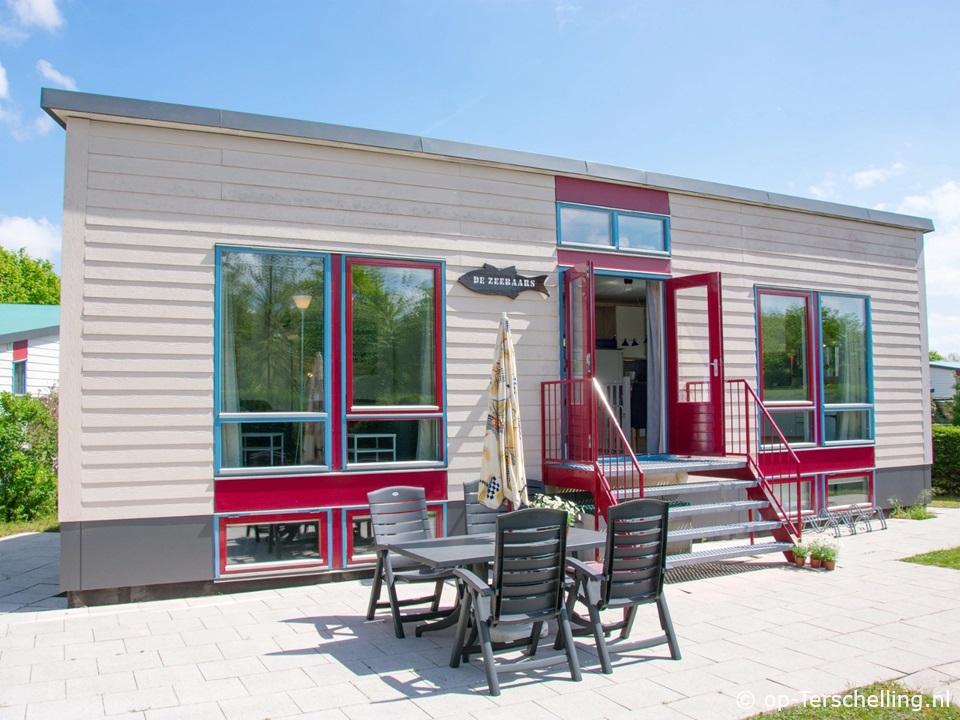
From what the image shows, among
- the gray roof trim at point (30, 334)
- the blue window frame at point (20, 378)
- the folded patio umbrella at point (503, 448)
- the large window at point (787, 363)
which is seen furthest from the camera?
the blue window frame at point (20, 378)

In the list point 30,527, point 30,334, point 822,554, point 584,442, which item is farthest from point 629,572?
point 30,334

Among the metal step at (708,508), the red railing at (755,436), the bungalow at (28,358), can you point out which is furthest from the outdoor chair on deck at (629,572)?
the bungalow at (28,358)

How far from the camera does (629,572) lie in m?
4.82

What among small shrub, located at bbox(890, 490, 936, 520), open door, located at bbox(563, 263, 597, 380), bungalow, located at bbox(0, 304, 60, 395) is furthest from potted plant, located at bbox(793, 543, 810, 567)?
bungalow, located at bbox(0, 304, 60, 395)

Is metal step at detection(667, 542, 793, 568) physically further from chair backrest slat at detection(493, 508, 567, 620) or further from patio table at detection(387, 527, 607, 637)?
chair backrest slat at detection(493, 508, 567, 620)

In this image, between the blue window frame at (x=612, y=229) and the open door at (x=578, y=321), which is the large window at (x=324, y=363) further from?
the blue window frame at (x=612, y=229)

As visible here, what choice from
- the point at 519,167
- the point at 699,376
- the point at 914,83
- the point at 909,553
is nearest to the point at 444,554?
the point at 519,167

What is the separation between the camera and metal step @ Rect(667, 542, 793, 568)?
688 centimetres

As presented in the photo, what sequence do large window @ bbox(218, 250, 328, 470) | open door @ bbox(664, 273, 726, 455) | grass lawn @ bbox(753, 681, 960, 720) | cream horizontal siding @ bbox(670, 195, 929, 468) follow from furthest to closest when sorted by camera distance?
cream horizontal siding @ bbox(670, 195, 929, 468), open door @ bbox(664, 273, 726, 455), large window @ bbox(218, 250, 328, 470), grass lawn @ bbox(753, 681, 960, 720)

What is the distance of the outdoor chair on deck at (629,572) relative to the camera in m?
4.73

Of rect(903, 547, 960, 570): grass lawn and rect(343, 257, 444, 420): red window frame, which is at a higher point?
rect(343, 257, 444, 420): red window frame

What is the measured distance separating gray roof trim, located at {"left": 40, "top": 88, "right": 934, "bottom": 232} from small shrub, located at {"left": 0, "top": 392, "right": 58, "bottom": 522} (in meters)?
5.75

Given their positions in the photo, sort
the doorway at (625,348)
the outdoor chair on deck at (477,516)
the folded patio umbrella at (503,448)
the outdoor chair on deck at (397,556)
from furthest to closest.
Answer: the doorway at (625,348), the outdoor chair on deck at (477,516), the folded patio umbrella at (503,448), the outdoor chair on deck at (397,556)

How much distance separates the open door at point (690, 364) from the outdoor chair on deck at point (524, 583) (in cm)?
446
